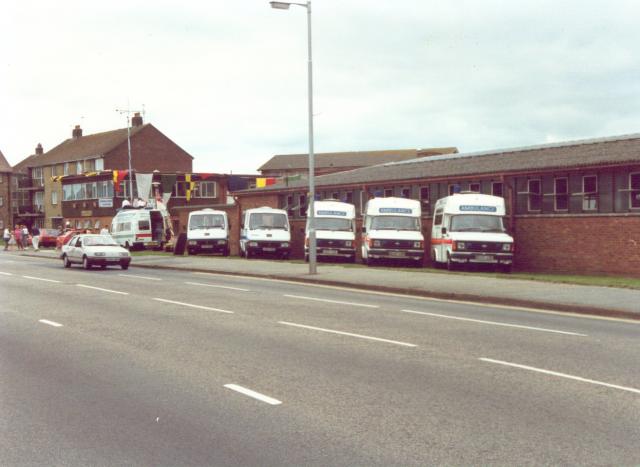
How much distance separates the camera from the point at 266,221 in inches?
1432

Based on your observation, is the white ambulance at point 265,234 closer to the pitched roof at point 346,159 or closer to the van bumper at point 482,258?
the van bumper at point 482,258

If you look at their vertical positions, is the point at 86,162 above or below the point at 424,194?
above

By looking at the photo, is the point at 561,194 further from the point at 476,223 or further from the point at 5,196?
the point at 5,196

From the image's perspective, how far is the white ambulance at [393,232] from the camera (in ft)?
96.1

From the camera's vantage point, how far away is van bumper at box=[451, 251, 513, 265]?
2598cm

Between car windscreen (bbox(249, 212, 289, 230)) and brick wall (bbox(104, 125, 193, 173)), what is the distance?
4939cm

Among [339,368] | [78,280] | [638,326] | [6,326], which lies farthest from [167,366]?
[78,280]

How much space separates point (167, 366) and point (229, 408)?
2.18 m

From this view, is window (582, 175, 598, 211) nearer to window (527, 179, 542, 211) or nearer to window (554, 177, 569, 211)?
window (554, 177, 569, 211)

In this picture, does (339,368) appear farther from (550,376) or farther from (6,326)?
(6,326)

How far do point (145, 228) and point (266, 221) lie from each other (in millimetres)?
13596

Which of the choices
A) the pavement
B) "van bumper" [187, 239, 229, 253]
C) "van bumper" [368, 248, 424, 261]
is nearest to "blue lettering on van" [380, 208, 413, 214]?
"van bumper" [368, 248, 424, 261]

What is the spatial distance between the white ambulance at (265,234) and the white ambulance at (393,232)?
6.39 meters

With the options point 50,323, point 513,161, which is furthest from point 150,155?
point 50,323
